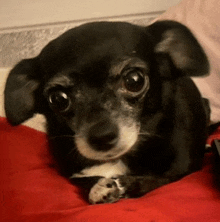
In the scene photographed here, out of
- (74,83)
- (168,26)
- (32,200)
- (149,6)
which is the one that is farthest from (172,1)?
(32,200)

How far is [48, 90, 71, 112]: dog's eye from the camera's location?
3.14 feet

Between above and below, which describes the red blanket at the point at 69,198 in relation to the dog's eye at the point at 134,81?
below

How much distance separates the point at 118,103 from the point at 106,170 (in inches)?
10.3

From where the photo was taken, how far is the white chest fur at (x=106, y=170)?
3.42ft

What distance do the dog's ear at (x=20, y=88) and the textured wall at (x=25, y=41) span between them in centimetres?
82

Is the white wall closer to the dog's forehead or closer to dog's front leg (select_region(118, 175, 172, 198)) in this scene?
the dog's forehead

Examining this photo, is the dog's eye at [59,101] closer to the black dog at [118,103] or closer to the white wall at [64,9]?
the black dog at [118,103]

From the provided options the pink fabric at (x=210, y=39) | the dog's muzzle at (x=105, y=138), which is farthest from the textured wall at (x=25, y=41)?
the dog's muzzle at (x=105, y=138)

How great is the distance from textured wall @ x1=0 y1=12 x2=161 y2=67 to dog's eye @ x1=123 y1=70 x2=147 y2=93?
3.24ft

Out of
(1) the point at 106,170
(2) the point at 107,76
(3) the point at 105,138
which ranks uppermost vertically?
(2) the point at 107,76

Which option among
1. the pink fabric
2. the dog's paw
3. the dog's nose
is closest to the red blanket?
the dog's paw

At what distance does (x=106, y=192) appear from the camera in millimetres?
864

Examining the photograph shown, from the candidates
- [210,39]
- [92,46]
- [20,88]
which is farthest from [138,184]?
[210,39]

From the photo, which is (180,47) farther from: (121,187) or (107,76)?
(121,187)
